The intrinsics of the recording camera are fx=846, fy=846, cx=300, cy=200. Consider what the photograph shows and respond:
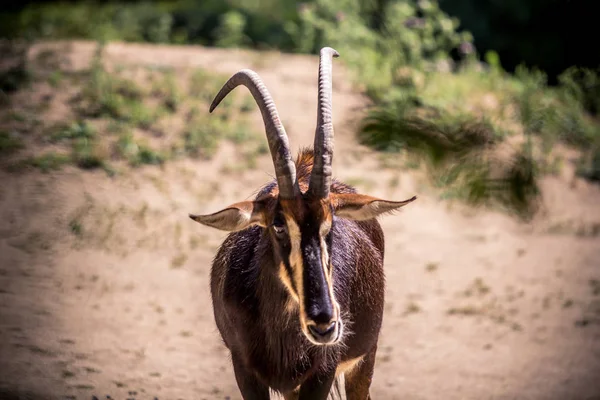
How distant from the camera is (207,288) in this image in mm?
9250

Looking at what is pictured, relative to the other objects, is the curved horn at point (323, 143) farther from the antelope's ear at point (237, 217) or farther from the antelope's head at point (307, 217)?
the antelope's ear at point (237, 217)

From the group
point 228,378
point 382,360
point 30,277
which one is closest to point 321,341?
point 228,378

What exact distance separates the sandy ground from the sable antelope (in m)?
1.12

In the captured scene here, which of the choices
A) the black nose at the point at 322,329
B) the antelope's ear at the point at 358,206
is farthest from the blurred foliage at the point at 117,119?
the black nose at the point at 322,329

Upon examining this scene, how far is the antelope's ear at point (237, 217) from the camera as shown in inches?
180

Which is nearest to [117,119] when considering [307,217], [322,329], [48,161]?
[48,161]

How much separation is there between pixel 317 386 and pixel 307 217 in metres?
1.17

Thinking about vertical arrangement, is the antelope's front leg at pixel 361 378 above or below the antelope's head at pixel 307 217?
below

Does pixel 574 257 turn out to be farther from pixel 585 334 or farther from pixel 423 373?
pixel 423 373

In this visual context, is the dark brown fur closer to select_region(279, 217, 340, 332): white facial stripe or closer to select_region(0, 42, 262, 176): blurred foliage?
select_region(279, 217, 340, 332): white facial stripe

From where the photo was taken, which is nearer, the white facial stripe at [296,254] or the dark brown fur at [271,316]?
the white facial stripe at [296,254]

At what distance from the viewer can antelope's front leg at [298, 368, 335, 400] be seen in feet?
16.9

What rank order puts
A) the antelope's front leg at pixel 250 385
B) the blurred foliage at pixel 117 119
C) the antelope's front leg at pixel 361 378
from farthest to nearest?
the blurred foliage at pixel 117 119 < the antelope's front leg at pixel 361 378 < the antelope's front leg at pixel 250 385

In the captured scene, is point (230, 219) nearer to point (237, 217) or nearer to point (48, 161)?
point (237, 217)
